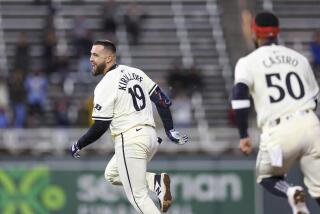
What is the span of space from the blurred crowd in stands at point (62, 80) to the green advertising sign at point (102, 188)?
10.1 ft

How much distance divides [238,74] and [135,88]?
69.8 inches

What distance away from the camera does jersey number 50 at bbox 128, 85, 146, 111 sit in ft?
43.8

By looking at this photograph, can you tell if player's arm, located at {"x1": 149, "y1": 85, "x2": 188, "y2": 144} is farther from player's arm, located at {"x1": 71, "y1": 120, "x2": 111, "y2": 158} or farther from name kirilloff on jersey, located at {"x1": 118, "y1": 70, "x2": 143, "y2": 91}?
player's arm, located at {"x1": 71, "y1": 120, "x2": 111, "y2": 158}

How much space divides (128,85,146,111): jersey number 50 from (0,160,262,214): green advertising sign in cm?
744

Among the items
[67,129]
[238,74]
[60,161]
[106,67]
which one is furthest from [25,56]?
[238,74]

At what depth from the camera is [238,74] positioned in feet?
39.4

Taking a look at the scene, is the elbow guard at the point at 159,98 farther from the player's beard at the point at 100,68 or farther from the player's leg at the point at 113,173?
the player's leg at the point at 113,173

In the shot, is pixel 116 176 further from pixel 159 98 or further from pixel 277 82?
pixel 277 82

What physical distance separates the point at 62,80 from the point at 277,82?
14703mm

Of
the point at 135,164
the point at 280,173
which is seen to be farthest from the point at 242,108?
the point at 135,164

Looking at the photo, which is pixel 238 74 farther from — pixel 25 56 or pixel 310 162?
pixel 25 56

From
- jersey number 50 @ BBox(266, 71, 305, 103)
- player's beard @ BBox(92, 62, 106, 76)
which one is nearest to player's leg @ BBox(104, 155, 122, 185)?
player's beard @ BBox(92, 62, 106, 76)

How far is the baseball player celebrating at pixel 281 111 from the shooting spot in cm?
1186

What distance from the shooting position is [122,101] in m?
13.3
